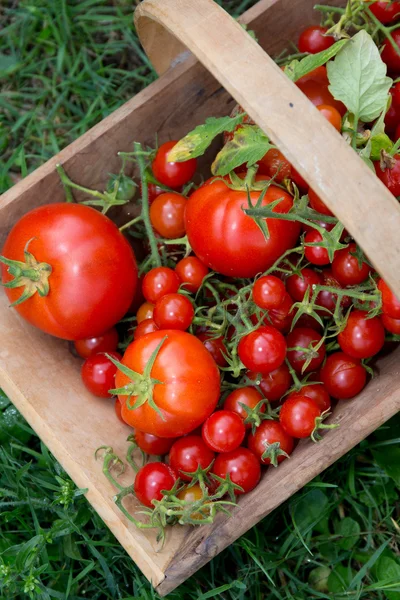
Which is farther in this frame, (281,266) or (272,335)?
(281,266)

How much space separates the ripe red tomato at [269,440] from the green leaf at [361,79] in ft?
1.76

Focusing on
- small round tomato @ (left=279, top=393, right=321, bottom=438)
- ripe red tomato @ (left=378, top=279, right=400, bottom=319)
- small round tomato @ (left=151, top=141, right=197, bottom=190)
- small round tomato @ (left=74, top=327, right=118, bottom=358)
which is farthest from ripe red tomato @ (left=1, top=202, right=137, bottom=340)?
ripe red tomato @ (left=378, top=279, right=400, bottom=319)

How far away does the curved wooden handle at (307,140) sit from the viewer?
88 centimetres

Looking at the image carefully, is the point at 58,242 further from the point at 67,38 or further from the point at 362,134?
the point at 67,38

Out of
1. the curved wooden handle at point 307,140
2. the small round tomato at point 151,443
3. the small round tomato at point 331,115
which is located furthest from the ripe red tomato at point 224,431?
the small round tomato at point 331,115

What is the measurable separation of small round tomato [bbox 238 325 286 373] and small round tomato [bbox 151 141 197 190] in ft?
1.17

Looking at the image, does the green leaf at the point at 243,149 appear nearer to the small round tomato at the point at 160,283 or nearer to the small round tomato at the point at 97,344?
the small round tomato at the point at 160,283

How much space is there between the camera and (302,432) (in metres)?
1.13

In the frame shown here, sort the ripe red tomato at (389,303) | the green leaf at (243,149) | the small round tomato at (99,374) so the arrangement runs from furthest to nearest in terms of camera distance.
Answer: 1. the small round tomato at (99,374)
2. the green leaf at (243,149)
3. the ripe red tomato at (389,303)

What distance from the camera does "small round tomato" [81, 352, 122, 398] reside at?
4.11ft

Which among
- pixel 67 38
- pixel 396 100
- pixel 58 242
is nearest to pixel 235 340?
pixel 58 242

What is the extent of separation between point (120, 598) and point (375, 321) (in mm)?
735

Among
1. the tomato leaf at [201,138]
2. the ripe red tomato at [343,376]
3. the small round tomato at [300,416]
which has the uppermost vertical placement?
the tomato leaf at [201,138]

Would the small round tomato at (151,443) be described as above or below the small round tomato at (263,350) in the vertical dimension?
below
